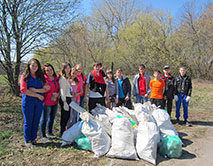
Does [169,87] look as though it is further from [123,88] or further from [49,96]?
[49,96]

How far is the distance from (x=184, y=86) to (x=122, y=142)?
115 inches

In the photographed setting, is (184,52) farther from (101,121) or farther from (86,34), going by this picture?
(101,121)

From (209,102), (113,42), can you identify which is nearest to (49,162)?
(209,102)

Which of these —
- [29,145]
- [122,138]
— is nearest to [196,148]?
[122,138]

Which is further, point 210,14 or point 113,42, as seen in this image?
point 113,42

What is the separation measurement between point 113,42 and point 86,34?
13.7ft

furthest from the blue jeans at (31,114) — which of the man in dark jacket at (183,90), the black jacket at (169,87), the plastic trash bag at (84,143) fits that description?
the man in dark jacket at (183,90)

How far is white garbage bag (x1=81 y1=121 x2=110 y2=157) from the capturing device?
9.90 feet

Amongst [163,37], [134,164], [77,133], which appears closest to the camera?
[134,164]

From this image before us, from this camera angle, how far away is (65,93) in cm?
368

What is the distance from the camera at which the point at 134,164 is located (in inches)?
109

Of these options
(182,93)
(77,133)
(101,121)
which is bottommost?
(77,133)

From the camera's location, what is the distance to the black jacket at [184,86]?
4.95 meters

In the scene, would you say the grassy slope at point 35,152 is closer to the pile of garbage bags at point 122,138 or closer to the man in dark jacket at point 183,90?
the pile of garbage bags at point 122,138
